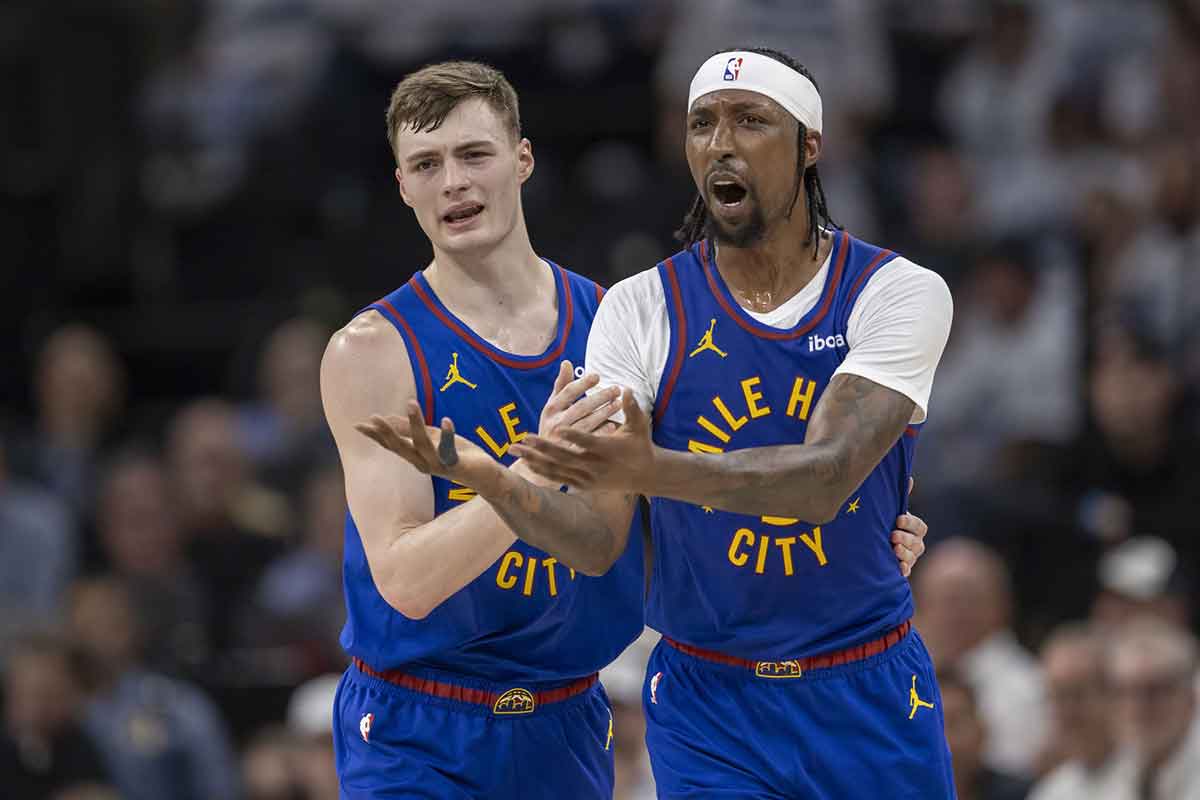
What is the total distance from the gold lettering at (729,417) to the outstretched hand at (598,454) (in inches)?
24.9

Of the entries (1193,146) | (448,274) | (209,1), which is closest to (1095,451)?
(1193,146)

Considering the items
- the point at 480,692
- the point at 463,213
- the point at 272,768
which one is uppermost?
the point at 463,213

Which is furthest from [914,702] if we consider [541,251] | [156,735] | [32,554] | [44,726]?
[32,554]

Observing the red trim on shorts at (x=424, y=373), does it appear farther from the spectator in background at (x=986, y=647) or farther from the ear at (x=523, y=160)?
the spectator in background at (x=986, y=647)

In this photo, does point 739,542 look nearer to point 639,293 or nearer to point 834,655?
point 834,655

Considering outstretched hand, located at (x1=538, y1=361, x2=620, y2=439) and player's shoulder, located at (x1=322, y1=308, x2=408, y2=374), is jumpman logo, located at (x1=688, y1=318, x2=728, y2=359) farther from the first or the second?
→ player's shoulder, located at (x1=322, y1=308, x2=408, y2=374)

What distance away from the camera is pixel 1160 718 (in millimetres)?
8352

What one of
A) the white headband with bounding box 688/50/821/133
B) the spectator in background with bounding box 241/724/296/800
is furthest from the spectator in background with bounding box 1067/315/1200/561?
the white headband with bounding box 688/50/821/133

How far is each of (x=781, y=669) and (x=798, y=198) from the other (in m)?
1.24

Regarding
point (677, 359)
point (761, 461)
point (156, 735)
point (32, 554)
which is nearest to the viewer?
point (761, 461)

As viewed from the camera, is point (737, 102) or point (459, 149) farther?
point (459, 149)

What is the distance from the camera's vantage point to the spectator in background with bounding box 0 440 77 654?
1171cm

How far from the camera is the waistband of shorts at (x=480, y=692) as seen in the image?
593 centimetres

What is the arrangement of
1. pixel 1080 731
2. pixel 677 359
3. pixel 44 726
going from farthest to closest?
pixel 44 726, pixel 1080 731, pixel 677 359
